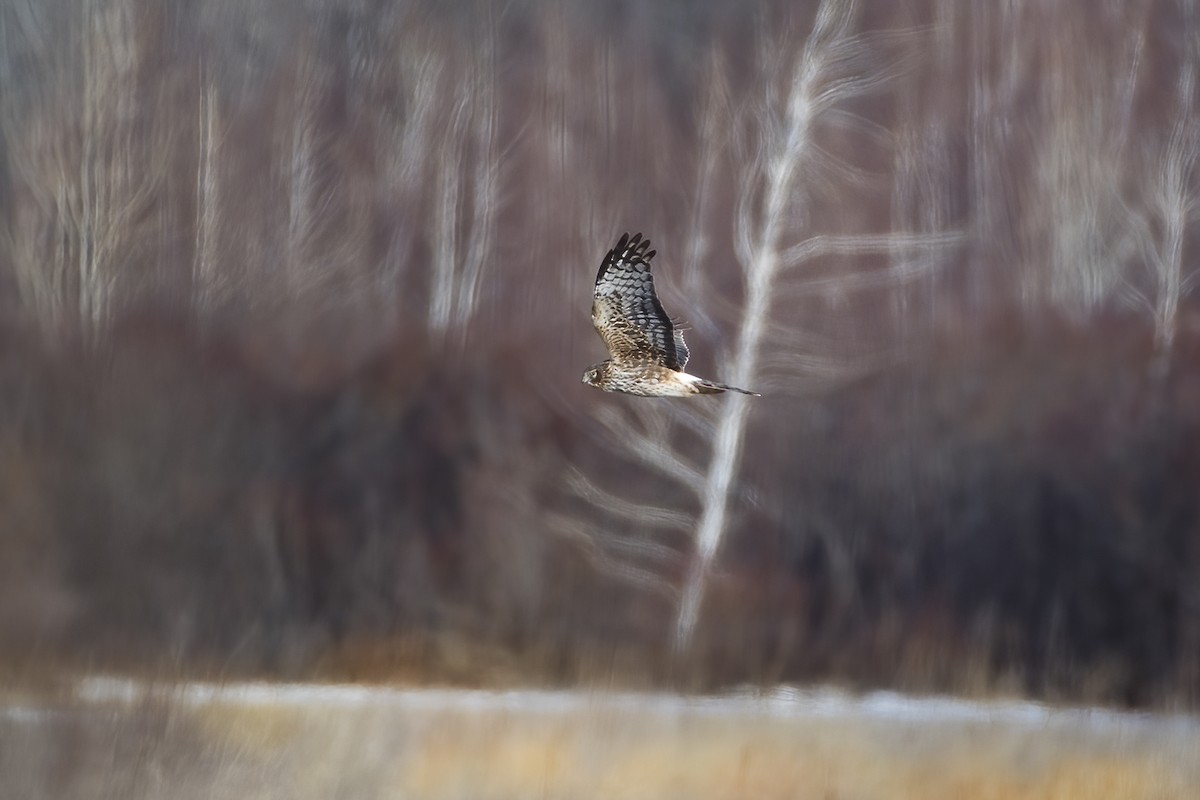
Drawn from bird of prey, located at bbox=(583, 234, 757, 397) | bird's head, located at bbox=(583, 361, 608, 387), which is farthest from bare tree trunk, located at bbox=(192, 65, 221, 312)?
bird of prey, located at bbox=(583, 234, 757, 397)

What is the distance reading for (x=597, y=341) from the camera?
41.0 feet

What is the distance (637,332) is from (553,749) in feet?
9.55

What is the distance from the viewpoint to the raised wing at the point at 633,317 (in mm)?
7980

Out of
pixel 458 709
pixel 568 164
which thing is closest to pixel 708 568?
pixel 458 709

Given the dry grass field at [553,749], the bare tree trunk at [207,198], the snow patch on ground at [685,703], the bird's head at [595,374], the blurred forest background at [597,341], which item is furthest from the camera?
the bare tree trunk at [207,198]

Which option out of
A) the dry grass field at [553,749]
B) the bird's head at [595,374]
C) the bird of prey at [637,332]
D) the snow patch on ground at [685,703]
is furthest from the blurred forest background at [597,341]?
the bird of prey at [637,332]

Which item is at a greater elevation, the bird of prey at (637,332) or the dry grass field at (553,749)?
the bird of prey at (637,332)

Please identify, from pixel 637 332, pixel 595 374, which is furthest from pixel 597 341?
pixel 637 332

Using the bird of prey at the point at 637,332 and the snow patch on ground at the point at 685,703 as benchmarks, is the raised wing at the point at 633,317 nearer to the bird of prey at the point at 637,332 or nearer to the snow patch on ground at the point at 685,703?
the bird of prey at the point at 637,332

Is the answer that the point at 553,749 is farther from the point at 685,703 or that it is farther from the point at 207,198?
Result: the point at 207,198

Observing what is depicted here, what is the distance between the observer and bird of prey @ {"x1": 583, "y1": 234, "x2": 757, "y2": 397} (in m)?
7.98

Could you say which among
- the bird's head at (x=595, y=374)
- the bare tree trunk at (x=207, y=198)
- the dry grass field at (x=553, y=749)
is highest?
the bare tree trunk at (x=207, y=198)

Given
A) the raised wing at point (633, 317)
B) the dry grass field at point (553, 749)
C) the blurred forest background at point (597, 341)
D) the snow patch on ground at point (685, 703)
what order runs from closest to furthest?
the raised wing at point (633, 317) → the dry grass field at point (553, 749) → the snow patch on ground at point (685, 703) → the blurred forest background at point (597, 341)

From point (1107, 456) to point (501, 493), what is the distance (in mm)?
4034
